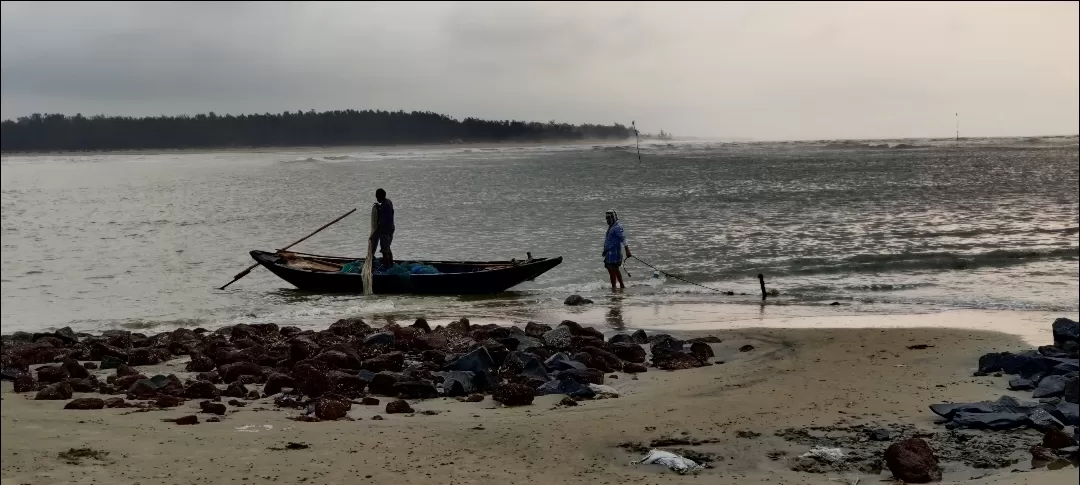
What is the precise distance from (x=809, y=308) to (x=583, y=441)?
31.6ft

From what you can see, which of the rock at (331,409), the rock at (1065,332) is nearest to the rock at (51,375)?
the rock at (331,409)

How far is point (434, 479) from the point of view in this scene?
6500 millimetres

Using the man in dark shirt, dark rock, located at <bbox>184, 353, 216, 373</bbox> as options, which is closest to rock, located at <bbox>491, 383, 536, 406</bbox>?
dark rock, located at <bbox>184, 353, 216, 373</bbox>

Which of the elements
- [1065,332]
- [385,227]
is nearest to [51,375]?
[385,227]

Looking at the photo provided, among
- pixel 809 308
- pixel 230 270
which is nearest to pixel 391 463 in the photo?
pixel 809 308

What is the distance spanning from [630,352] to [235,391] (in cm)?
451

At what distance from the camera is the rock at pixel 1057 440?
707 centimetres

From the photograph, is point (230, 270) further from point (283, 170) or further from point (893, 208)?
point (283, 170)

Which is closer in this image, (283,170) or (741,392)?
(741,392)

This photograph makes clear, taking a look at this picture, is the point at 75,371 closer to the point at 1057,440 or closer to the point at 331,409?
the point at 331,409

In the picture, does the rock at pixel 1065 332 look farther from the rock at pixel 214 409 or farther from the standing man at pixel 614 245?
the rock at pixel 214 409

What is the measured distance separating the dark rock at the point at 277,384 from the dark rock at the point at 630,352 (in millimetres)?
3891

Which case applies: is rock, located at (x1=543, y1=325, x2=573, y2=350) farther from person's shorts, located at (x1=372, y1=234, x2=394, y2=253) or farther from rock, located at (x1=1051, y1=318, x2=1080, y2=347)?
person's shorts, located at (x1=372, y1=234, x2=394, y2=253)

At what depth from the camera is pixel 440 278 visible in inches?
737
